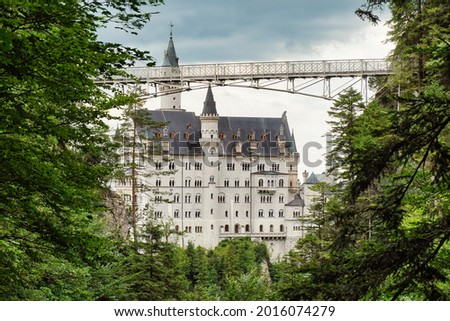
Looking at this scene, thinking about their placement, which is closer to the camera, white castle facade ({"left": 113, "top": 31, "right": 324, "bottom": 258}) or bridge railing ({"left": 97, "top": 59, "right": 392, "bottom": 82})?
bridge railing ({"left": 97, "top": 59, "right": 392, "bottom": 82})

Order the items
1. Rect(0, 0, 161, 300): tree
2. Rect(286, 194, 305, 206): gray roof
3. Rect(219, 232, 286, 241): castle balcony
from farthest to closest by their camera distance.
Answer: Rect(286, 194, 305, 206): gray roof
Rect(219, 232, 286, 241): castle balcony
Rect(0, 0, 161, 300): tree

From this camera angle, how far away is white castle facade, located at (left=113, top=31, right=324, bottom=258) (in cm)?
8912

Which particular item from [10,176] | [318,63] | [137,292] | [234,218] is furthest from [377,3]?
[234,218]

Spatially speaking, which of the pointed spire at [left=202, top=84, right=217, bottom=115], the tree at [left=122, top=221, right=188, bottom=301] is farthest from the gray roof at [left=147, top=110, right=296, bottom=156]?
the tree at [left=122, top=221, right=188, bottom=301]

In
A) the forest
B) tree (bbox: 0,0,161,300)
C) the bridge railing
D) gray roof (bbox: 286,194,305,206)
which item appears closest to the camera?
the forest

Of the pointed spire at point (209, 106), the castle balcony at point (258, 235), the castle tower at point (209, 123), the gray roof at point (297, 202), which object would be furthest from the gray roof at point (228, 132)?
the castle balcony at point (258, 235)

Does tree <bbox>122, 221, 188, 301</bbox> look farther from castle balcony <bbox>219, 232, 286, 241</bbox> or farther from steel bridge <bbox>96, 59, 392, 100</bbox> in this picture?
castle balcony <bbox>219, 232, 286, 241</bbox>

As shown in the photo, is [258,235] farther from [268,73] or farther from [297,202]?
[268,73]

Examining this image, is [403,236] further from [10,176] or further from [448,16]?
[448,16]

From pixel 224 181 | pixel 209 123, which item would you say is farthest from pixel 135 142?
pixel 224 181

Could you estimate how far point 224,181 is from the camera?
302 ft

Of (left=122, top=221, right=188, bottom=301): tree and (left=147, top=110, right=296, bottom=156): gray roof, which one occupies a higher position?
(left=147, top=110, right=296, bottom=156): gray roof

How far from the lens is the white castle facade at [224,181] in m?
89.1
